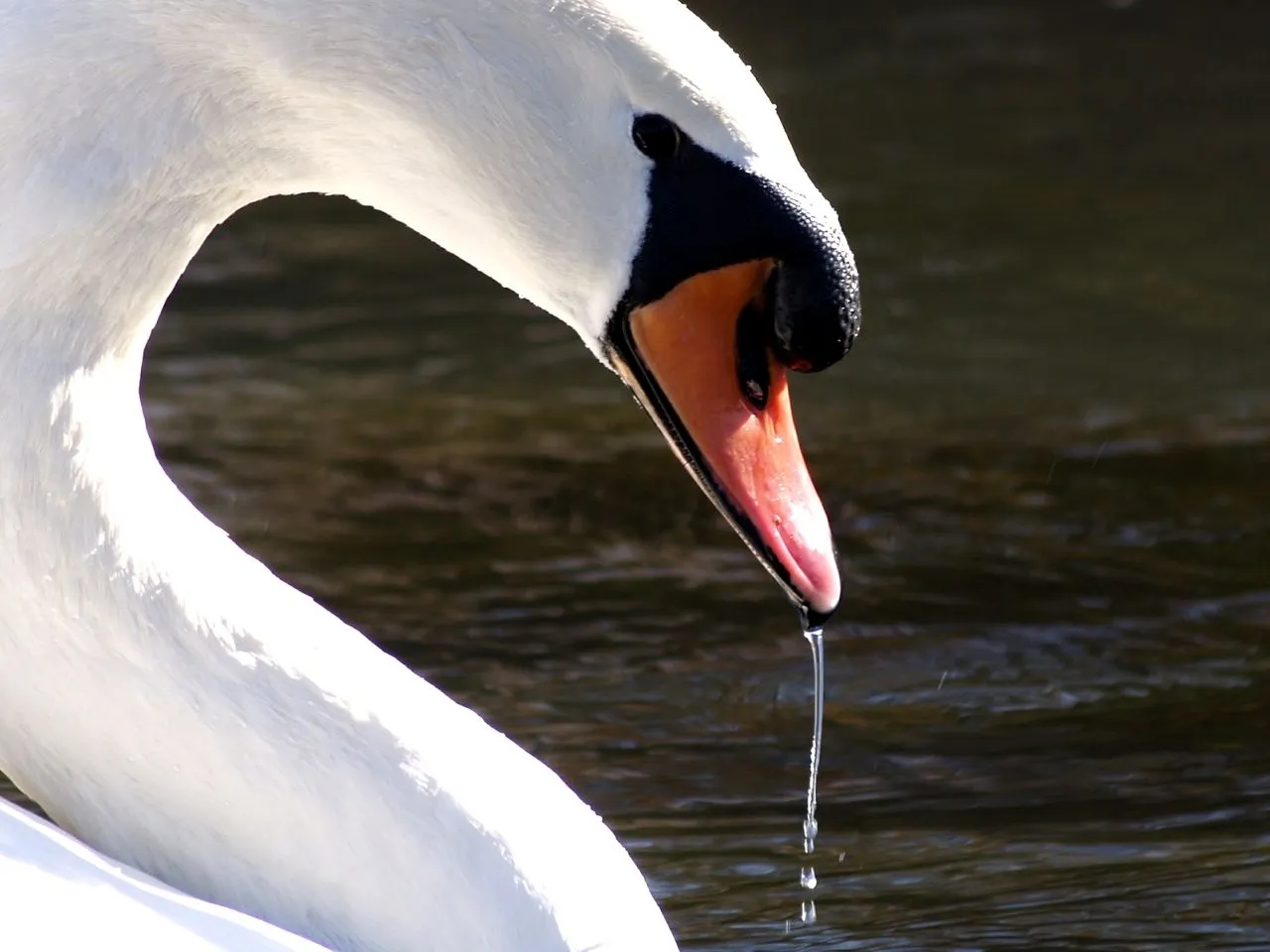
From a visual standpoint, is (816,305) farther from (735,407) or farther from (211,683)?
(211,683)

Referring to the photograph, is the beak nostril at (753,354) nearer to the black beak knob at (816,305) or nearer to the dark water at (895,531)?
the black beak knob at (816,305)

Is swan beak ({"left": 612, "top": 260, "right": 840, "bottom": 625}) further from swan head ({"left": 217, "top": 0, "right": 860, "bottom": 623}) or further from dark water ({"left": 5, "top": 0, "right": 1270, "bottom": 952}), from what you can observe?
dark water ({"left": 5, "top": 0, "right": 1270, "bottom": 952})

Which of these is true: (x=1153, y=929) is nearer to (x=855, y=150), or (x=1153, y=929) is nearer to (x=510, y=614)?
(x=510, y=614)

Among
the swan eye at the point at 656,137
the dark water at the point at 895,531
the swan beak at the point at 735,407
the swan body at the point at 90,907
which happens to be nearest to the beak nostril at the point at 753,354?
the swan beak at the point at 735,407

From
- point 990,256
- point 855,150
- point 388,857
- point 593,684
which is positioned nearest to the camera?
point 388,857

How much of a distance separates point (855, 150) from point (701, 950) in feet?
17.4

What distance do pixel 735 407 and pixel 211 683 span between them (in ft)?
1.81

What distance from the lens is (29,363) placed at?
2.28 m

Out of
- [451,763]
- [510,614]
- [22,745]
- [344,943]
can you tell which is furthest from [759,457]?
[510,614]

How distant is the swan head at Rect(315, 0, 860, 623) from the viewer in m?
2.21

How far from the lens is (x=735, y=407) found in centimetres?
241

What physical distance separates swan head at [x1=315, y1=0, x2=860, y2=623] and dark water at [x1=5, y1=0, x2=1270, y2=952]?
104 cm

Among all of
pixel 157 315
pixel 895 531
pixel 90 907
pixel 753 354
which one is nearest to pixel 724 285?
pixel 753 354

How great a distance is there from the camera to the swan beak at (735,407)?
7.77 feet
